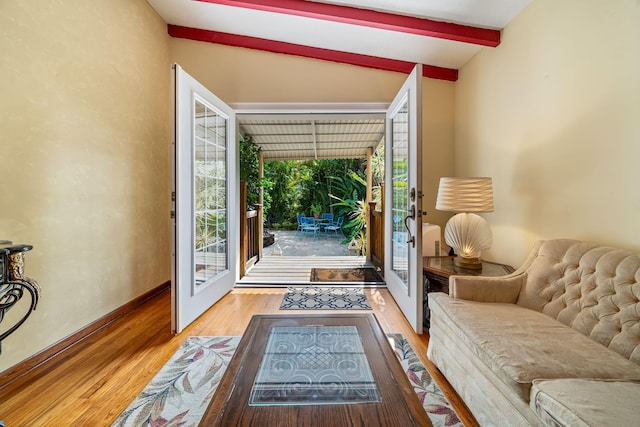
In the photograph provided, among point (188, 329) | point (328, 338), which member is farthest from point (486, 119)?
point (188, 329)

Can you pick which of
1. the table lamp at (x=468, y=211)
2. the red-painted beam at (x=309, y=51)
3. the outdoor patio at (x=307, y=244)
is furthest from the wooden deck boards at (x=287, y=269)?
the red-painted beam at (x=309, y=51)

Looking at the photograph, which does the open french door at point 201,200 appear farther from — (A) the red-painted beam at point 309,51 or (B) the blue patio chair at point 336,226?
(B) the blue patio chair at point 336,226

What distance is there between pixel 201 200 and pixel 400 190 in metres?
1.95

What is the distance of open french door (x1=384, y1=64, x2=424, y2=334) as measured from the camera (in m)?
2.25

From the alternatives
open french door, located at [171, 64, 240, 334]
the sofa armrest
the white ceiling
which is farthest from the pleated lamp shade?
open french door, located at [171, 64, 240, 334]

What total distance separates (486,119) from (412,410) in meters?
2.76

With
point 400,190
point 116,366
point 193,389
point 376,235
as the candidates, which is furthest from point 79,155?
point 376,235

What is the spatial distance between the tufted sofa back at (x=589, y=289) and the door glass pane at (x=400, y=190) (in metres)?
0.96

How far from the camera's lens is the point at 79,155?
84.5 inches

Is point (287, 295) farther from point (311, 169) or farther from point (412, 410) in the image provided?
point (311, 169)

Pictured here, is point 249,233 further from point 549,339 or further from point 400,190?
point 549,339

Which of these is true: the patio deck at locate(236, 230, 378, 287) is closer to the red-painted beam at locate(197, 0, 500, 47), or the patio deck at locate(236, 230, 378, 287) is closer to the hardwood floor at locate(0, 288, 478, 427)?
the hardwood floor at locate(0, 288, 478, 427)

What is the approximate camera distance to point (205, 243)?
277 centimetres

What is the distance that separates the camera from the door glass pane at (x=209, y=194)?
2615 millimetres
